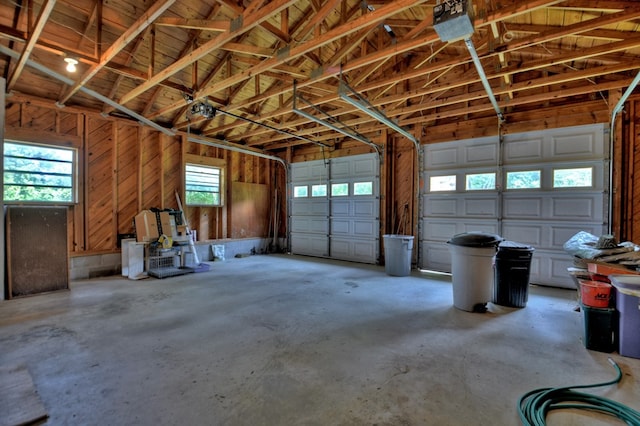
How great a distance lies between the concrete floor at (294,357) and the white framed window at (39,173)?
1.89 metres

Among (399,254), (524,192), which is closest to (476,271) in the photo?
(399,254)

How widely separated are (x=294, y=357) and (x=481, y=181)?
201 inches

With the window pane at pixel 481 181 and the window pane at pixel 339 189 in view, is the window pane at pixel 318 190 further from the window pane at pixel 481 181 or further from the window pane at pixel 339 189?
the window pane at pixel 481 181

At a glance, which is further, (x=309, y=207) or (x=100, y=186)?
(x=309, y=207)

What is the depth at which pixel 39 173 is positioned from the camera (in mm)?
5098

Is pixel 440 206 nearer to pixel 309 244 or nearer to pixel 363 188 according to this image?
pixel 363 188

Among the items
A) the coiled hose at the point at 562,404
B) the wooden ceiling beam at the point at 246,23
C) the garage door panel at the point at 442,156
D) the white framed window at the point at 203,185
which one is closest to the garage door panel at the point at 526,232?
the garage door panel at the point at 442,156

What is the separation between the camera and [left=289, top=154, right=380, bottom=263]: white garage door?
23.9 ft

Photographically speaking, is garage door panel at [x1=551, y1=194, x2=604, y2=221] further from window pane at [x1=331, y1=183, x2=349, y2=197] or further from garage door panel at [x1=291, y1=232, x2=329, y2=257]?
garage door panel at [x1=291, y1=232, x2=329, y2=257]

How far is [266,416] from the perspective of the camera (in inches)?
71.6

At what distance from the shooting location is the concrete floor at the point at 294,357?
6.19 feet

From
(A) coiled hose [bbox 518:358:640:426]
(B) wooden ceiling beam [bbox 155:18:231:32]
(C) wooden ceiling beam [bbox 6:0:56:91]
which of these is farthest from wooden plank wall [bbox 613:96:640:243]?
(C) wooden ceiling beam [bbox 6:0:56:91]

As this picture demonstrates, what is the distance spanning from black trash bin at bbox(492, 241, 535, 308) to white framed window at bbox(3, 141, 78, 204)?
7.33 meters

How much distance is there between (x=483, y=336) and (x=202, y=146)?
720 cm
